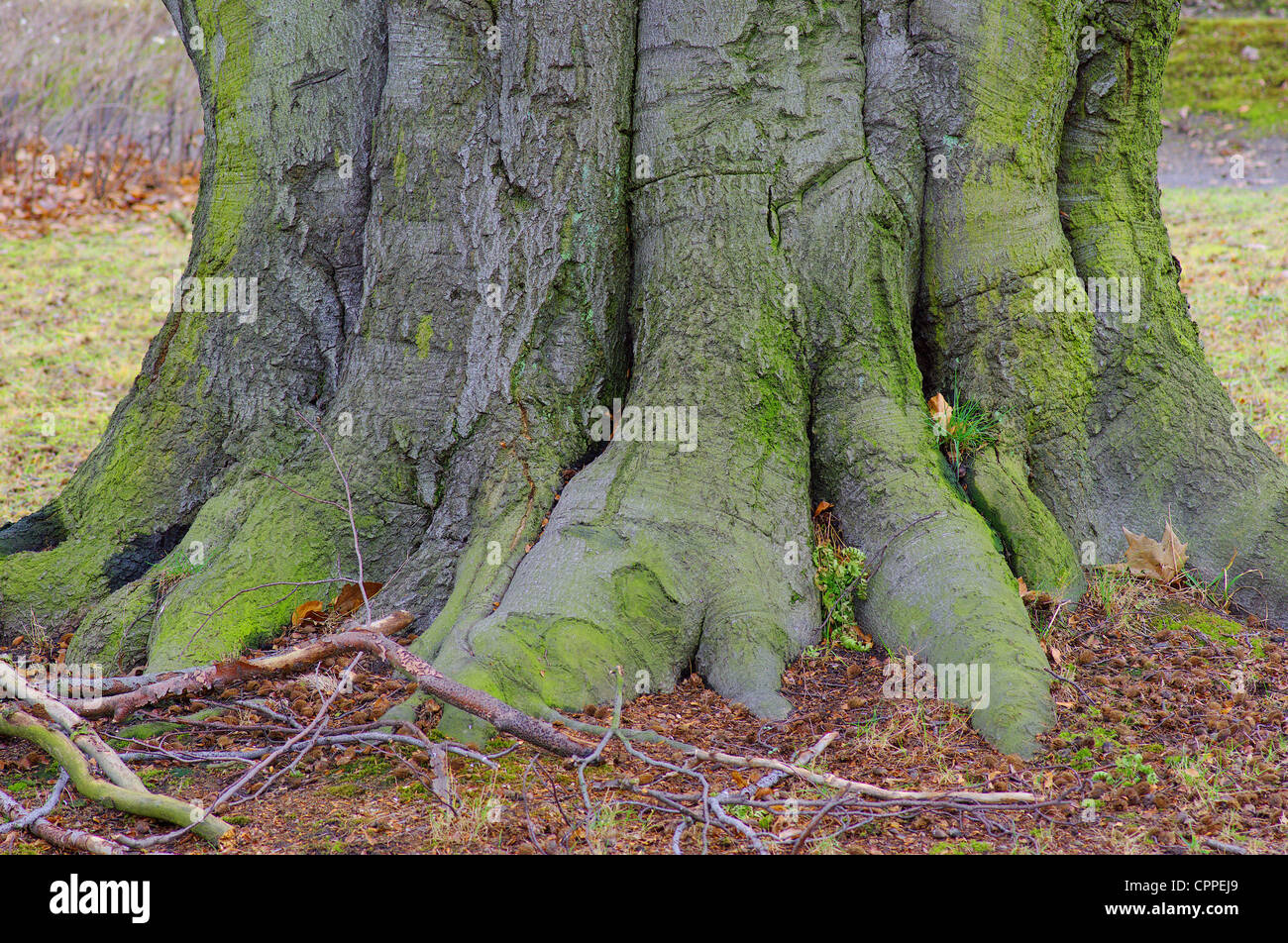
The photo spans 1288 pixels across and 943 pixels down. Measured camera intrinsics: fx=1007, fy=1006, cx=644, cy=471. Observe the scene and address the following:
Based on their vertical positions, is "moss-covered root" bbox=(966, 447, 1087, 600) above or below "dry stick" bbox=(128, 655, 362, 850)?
above

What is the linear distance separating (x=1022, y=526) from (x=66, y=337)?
8204 millimetres

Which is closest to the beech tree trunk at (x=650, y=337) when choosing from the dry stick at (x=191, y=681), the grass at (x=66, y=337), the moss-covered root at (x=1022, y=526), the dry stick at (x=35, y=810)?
the moss-covered root at (x=1022, y=526)

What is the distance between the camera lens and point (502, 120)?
369 cm

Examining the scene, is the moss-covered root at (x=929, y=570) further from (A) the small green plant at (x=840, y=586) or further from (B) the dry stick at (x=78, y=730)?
(B) the dry stick at (x=78, y=730)

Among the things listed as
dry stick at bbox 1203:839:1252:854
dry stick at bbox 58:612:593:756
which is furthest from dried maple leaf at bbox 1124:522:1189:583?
dry stick at bbox 58:612:593:756

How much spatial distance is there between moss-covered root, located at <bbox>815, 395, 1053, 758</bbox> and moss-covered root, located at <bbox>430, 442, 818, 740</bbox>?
0.78 ft

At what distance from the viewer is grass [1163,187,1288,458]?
21.9ft

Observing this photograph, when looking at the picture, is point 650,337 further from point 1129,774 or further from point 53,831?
point 53,831

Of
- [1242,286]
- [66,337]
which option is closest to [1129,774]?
[1242,286]

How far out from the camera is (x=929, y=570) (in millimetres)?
3518

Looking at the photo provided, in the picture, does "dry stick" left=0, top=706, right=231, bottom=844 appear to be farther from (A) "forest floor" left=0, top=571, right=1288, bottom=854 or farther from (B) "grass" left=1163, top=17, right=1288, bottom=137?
(B) "grass" left=1163, top=17, right=1288, bottom=137

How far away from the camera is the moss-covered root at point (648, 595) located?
315 centimetres

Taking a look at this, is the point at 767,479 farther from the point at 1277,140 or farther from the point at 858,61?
the point at 1277,140

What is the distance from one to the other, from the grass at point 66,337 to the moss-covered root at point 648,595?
387cm
